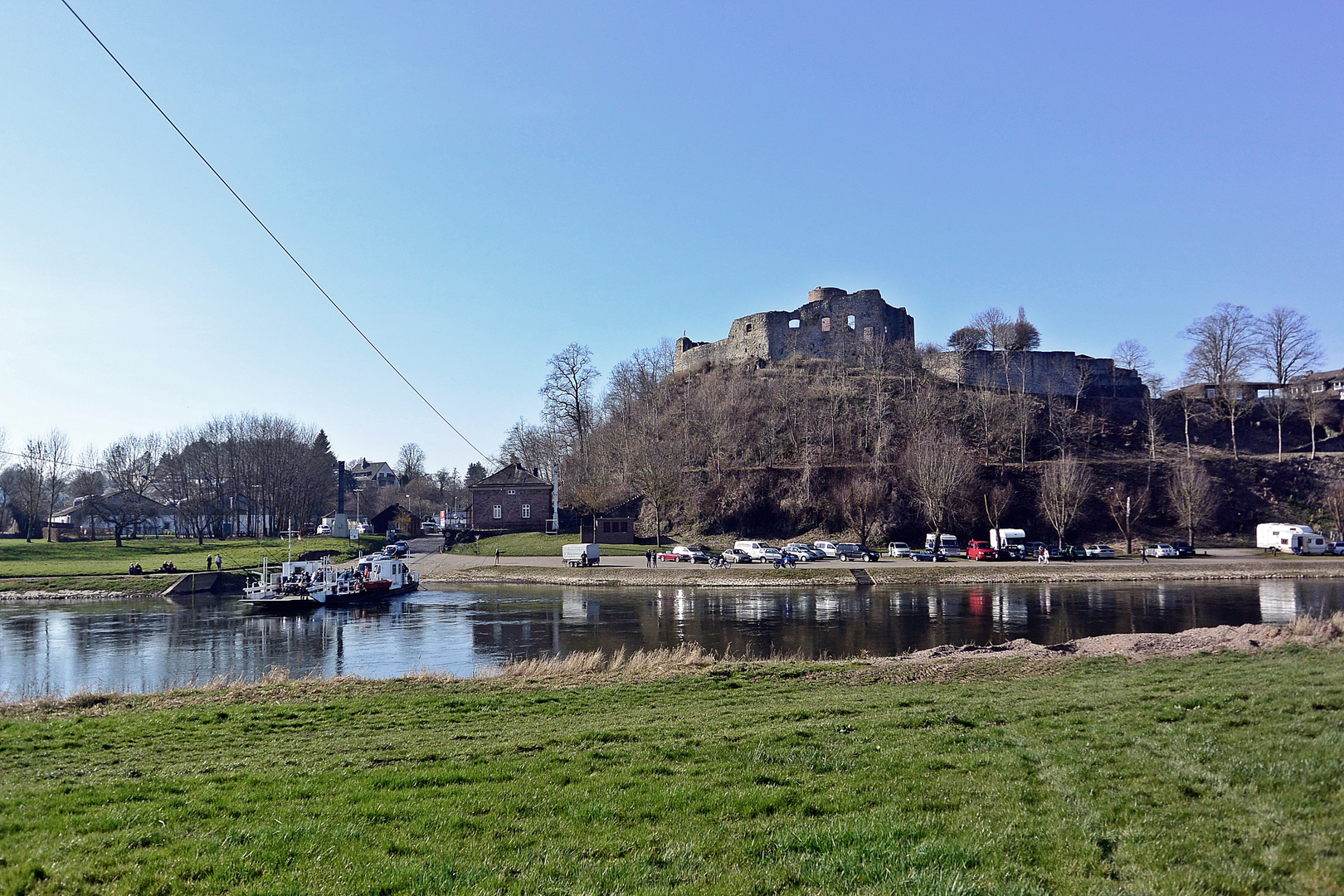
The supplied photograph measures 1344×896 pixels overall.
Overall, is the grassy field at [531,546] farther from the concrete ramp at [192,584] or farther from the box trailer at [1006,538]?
the box trailer at [1006,538]

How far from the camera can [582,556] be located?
1983 inches

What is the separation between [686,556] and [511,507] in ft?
72.8

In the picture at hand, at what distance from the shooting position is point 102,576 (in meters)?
46.0

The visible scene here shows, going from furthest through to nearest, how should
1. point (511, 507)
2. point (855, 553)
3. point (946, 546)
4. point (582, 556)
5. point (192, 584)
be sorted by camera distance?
point (511, 507), point (946, 546), point (855, 553), point (582, 556), point (192, 584)

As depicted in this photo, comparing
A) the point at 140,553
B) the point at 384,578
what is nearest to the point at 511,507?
the point at 384,578

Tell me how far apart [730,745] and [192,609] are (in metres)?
39.3

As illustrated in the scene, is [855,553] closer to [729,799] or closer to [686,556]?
[686,556]

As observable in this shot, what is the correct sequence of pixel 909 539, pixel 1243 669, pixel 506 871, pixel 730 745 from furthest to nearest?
pixel 909 539, pixel 1243 669, pixel 730 745, pixel 506 871

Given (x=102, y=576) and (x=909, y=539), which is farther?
(x=909, y=539)

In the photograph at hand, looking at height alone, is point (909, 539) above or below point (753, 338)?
below

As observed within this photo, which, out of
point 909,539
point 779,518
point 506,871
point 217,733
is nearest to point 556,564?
point 779,518

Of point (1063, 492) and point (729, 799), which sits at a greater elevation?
point (1063, 492)

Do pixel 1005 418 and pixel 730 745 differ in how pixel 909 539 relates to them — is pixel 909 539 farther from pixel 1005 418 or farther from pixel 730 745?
pixel 730 745

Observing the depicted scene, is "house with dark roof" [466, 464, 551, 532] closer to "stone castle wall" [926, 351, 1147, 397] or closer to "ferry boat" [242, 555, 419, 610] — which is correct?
"ferry boat" [242, 555, 419, 610]
